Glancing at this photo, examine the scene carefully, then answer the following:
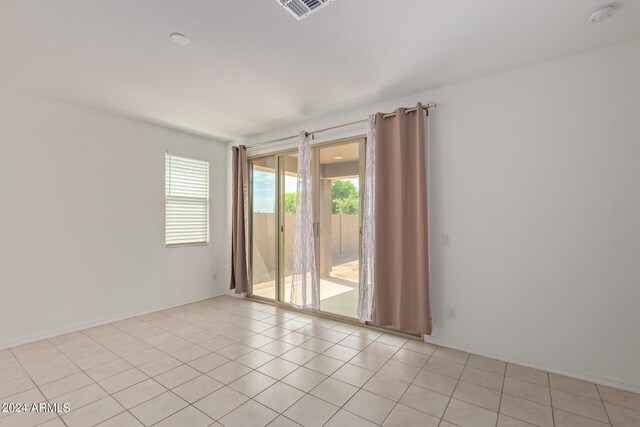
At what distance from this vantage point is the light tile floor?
2.01 m

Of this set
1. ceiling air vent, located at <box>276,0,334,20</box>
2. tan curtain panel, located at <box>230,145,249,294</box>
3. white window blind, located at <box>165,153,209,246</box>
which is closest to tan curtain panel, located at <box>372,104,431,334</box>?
ceiling air vent, located at <box>276,0,334,20</box>

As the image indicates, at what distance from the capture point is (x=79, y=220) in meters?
3.57

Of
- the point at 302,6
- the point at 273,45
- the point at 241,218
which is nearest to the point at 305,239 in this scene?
the point at 241,218

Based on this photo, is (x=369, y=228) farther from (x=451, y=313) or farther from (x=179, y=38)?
(x=179, y=38)

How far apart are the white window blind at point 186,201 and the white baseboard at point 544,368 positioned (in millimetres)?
3670

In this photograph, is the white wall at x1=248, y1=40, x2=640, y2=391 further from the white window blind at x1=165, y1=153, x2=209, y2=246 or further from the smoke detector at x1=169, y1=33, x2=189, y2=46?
the white window blind at x1=165, y1=153, x2=209, y2=246

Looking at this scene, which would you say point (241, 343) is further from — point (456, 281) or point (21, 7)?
point (21, 7)

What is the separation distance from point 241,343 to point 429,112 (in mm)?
3147

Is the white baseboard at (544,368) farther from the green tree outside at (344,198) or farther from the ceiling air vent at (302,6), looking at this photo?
the ceiling air vent at (302,6)

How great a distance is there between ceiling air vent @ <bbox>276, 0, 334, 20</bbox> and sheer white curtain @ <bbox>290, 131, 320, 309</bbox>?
2069 mm

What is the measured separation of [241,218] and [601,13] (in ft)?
14.4

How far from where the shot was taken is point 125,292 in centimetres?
398

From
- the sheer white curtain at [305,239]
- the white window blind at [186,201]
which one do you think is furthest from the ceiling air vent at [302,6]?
the white window blind at [186,201]

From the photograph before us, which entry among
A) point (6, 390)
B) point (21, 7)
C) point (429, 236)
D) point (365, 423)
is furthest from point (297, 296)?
point (21, 7)
